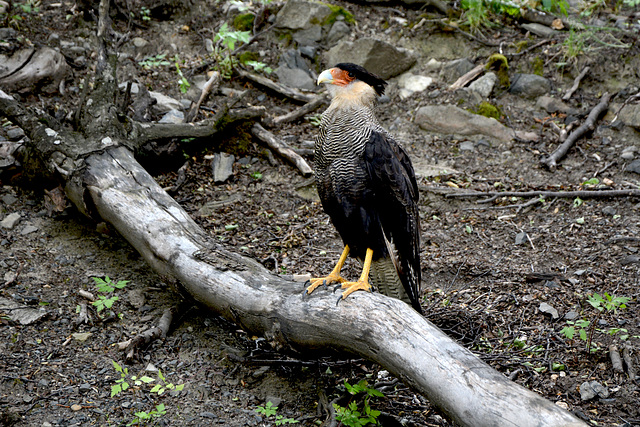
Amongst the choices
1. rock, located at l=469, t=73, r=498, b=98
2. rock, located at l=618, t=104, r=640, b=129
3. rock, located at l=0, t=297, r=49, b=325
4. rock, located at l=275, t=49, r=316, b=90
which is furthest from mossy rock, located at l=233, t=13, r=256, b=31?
rock, located at l=0, t=297, r=49, b=325

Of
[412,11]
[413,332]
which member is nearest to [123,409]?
[413,332]

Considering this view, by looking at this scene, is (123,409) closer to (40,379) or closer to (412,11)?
(40,379)

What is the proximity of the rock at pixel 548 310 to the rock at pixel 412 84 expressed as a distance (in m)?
3.38

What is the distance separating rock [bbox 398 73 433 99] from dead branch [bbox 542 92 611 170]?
5.49ft

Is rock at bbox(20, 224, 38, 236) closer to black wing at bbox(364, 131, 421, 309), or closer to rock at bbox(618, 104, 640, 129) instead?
black wing at bbox(364, 131, 421, 309)

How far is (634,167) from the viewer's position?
17.9 ft

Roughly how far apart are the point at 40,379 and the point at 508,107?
17.1 ft

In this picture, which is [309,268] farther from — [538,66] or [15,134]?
[538,66]

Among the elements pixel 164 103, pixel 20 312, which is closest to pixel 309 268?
pixel 20 312

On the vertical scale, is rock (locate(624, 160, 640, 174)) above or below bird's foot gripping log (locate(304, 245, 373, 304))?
below

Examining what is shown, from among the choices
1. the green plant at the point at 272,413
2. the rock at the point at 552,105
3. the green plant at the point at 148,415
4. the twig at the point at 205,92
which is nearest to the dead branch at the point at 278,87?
the twig at the point at 205,92

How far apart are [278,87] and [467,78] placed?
2.13 m

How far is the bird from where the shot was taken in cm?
352

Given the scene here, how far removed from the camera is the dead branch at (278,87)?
651 centimetres
